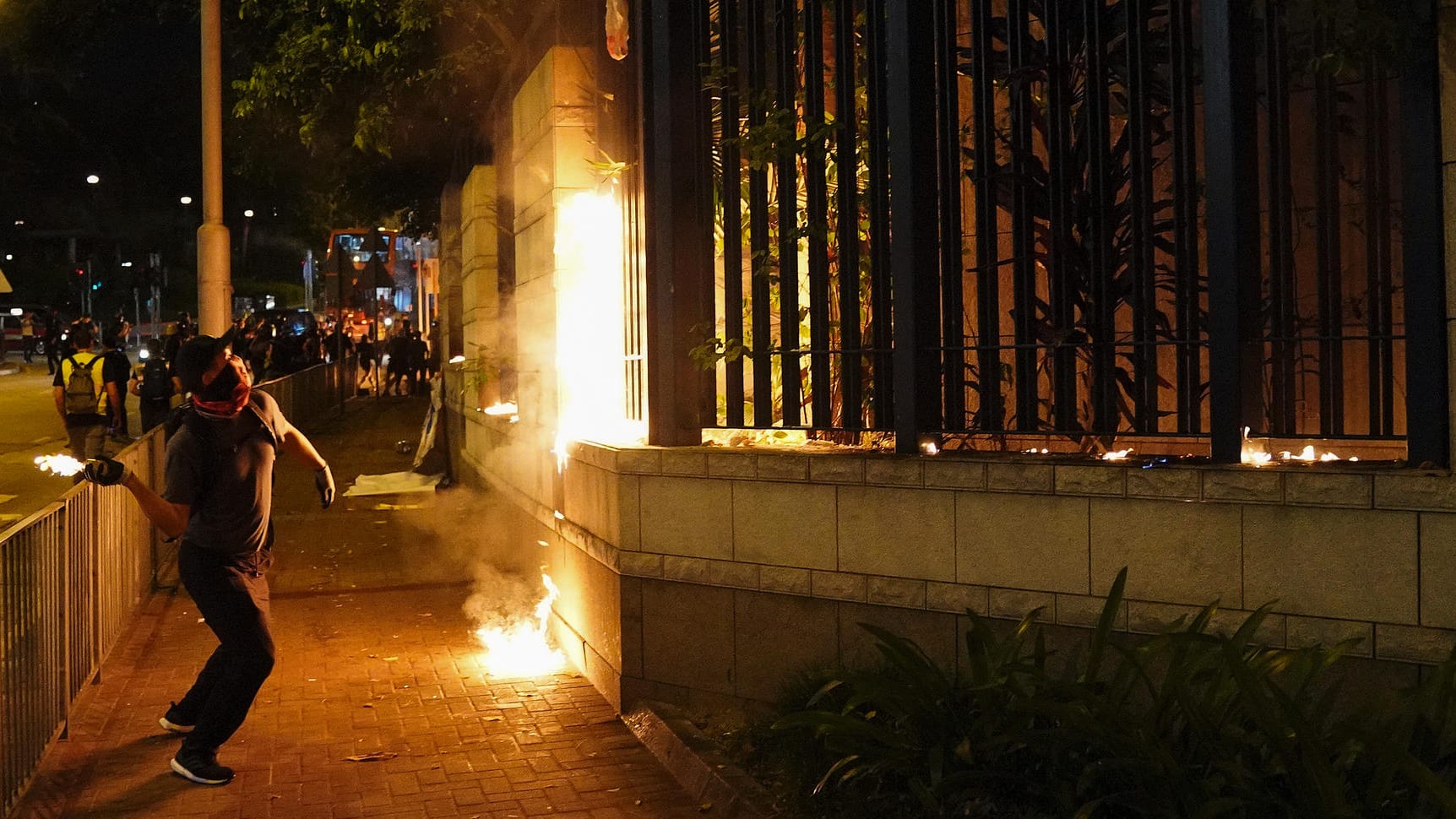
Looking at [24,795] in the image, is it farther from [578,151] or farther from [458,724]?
[578,151]

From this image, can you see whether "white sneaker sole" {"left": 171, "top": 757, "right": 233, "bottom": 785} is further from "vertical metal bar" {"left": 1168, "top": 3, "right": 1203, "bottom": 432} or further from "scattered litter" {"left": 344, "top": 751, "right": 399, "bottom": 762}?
"vertical metal bar" {"left": 1168, "top": 3, "right": 1203, "bottom": 432}

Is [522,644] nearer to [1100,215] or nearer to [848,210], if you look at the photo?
[848,210]

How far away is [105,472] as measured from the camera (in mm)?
5469

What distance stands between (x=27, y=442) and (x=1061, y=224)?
19.7m

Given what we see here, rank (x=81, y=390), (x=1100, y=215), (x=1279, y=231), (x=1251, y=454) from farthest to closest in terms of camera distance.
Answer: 1. (x=81, y=390)
2. (x=1100, y=215)
3. (x=1251, y=454)
4. (x=1279, y=231)

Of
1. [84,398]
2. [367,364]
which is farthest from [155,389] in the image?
[367,364]

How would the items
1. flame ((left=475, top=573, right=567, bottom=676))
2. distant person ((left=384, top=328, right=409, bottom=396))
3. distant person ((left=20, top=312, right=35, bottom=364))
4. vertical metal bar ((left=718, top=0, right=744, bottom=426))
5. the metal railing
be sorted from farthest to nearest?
distant person ((left=20, top=312, right=35, bottom=364)), distant person ((left=384, top=328, right=409, bottom=396)), flame ((left=475, top=573, right=567, bottom=676)), vertical metal bar ((left=718, top=0, right=744, bottom=426)), the metal railing

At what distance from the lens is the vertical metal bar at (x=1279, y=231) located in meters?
4.94

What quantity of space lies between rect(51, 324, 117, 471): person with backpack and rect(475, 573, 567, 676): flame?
24.8 ft

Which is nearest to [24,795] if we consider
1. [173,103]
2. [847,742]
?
[847,742]

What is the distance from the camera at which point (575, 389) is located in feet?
27.9

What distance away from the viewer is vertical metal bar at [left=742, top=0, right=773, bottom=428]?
656cm

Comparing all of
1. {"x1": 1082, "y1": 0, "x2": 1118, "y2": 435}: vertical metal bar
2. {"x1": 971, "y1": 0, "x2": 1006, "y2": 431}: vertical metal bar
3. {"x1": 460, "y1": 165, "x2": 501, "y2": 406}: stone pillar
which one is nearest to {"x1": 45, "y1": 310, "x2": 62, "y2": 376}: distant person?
{"x1": 460, "y1": 165, "x2": 501, "y2": 406}: stone pillar

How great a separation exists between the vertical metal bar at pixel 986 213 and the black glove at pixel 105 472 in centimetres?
344
